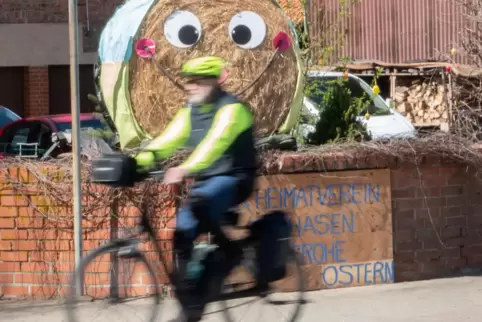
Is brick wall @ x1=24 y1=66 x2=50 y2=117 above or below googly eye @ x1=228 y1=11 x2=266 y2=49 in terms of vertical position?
above

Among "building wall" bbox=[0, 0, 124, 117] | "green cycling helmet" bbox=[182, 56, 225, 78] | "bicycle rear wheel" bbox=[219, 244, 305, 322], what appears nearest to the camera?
"green cycling helmet" bbox=[182, 56, 225, 78]

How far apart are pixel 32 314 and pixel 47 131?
524 cm

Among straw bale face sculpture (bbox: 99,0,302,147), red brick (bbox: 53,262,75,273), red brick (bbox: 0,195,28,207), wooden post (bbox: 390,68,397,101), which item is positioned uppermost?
wooden post (bbox: 390,68,397,101)

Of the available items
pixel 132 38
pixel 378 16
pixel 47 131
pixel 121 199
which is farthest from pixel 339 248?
pixel 378 16

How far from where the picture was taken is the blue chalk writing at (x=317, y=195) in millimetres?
7953

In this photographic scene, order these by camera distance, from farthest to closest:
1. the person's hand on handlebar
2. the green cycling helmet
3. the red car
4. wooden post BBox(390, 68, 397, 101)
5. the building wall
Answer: the building wall
wooden post BBox(390, 68, 397, 101)
the red car
the green cycling helmet
the person's hand on handlebar

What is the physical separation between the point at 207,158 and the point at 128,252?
744mm

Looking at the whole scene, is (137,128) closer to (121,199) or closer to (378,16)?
(121,199)

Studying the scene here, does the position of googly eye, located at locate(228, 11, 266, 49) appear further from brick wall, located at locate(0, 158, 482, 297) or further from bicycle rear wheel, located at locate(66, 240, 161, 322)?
bicycle rear wheel, located at locate(66, 240, 161, 322)

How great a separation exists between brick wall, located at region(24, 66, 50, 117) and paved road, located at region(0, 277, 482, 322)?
42.0 feet

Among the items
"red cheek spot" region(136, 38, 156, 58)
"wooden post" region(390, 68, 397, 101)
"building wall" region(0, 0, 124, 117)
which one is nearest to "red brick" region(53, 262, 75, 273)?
"red cheek spot" region(136, 38, 156, 58)

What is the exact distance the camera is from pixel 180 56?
8.30m

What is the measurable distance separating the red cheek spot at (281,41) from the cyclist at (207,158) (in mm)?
2776

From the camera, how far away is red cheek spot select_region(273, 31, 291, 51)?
845cm
